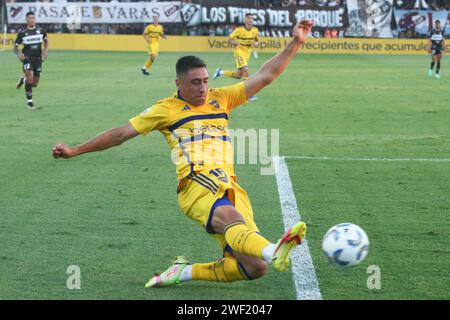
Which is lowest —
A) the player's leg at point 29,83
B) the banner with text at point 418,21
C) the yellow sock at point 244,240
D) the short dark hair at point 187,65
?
the banner with text at point 418,21

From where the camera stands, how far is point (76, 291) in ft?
22.0

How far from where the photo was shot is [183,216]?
31.5 ft

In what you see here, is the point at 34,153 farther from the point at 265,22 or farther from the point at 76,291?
the point at 265,22

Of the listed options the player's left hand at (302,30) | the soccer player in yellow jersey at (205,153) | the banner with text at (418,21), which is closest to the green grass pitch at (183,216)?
the soccer player in yellow jersey at (205,153)

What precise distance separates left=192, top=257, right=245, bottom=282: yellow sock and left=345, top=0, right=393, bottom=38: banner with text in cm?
4564

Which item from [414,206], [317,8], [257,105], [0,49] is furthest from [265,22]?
[414,206]

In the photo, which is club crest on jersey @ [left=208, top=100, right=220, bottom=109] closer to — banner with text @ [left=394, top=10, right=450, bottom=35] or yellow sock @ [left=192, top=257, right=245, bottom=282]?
yellow sock @ [left=192, top=257, right=245, bottom=282]

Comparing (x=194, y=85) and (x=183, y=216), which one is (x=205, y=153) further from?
(x=183, y=216)

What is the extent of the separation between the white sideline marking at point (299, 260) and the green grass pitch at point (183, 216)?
0.27 ft

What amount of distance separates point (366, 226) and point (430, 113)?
12252 millimetres

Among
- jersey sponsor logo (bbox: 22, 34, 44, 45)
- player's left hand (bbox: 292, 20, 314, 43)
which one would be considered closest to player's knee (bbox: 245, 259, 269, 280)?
player's left hand (bbox: 292, 20, 314, 43)

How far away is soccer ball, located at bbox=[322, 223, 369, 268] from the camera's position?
20.8 ft

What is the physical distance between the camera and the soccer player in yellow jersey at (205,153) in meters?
6.60

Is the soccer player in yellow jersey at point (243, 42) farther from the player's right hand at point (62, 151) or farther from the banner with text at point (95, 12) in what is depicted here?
the banner with text at point (95, 12)
